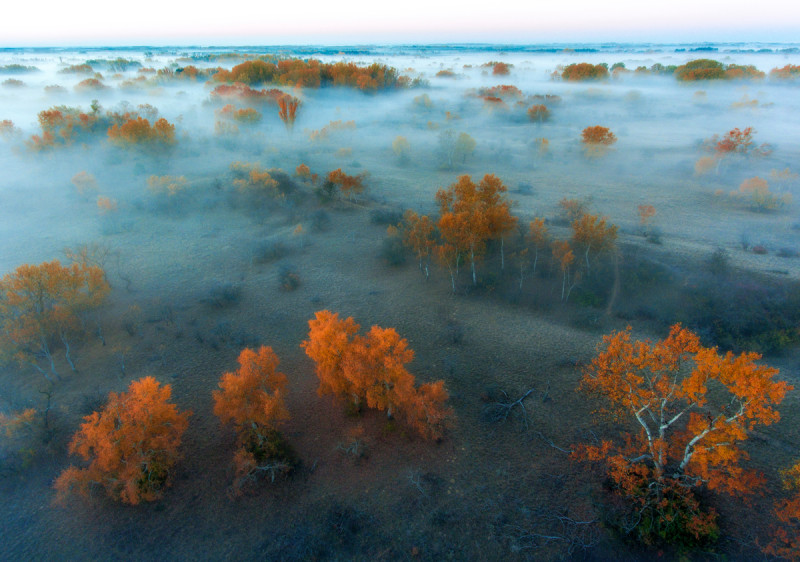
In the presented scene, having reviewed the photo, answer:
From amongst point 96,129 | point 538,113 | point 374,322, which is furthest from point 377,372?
point 538,113

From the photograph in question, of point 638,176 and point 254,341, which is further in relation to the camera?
point 638,176

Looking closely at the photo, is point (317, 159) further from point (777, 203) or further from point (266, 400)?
point (777, 203)

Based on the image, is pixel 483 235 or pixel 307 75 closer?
pixel 483 235

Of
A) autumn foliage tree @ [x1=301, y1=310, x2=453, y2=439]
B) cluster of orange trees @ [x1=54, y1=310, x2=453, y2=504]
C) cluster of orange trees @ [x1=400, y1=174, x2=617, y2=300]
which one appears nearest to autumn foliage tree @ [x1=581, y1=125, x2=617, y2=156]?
cluster of orange trees @ [x1=400, y1=174, x2=617, y2=300]

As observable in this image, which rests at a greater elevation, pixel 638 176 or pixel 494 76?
pixel 494 76

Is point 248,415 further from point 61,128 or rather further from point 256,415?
point 61,128

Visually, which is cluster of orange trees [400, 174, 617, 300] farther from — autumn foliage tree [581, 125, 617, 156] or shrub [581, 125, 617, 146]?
shrub [581, 125, 617, 146]

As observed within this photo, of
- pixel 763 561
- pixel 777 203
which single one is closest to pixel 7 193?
pixel 763 561

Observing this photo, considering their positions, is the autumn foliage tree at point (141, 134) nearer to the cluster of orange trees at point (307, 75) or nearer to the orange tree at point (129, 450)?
the orange tree at point (129, 450)
